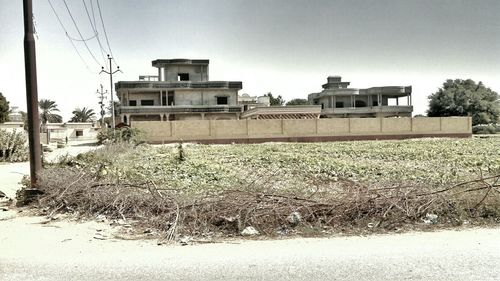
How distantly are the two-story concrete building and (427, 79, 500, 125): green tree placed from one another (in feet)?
109

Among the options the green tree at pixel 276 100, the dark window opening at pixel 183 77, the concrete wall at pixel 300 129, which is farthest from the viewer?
the green tree at pixel 276 100

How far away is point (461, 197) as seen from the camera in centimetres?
723

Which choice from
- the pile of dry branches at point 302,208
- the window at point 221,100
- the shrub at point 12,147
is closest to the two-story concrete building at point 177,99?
the window at point 221,100

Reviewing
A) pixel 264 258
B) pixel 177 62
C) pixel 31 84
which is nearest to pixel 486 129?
pixel 177 62

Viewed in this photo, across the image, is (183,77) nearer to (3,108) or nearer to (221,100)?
(221,100)

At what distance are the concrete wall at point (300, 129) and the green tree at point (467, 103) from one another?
2206cm

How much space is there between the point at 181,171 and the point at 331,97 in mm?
56019

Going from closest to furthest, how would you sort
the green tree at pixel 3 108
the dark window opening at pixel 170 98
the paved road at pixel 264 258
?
the paved road at pixel 264 258 < the green tree at pixel 3 108 < the dark window opening at pixel 170 98

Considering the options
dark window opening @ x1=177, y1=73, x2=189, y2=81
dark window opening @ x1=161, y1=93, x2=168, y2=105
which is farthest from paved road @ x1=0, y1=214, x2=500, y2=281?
dark window opening @ x1=177, y1=73, x2=189, y2=81

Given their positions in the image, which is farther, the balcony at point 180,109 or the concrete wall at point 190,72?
the concrete wall at point 190,72

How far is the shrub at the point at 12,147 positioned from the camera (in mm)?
21844

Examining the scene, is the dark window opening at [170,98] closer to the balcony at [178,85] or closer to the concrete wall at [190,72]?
the balcony at [178,85]

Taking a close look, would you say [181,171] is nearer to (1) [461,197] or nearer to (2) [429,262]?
(1) [461,197]

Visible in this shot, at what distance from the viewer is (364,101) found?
68.7 metres
